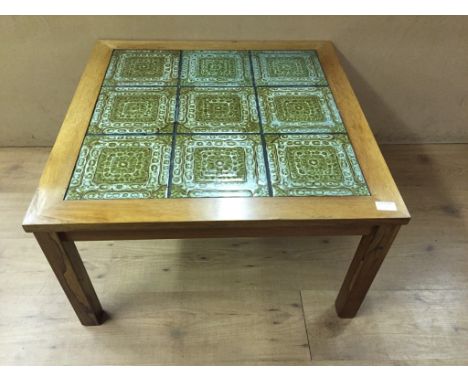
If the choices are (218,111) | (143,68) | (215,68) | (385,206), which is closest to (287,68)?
(215,68)

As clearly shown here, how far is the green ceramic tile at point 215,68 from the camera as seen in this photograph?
1.21m

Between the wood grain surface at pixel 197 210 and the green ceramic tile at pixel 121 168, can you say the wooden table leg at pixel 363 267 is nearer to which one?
the wood grain surface at pixel 197 210

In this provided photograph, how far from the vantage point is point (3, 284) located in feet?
4.20

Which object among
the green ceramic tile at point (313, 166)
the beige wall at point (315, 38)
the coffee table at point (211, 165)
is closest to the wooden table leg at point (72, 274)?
the coffee table at point (211, 165)

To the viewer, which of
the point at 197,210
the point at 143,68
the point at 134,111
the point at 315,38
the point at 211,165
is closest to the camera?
the point at 197,210

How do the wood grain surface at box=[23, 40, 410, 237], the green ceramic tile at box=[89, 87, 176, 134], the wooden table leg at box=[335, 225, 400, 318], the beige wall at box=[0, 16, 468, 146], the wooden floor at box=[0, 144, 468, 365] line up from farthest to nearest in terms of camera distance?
the beige wall at box=[0, 16, 468, 146], the wooden floor at box=[0, 144, 468, 365], the green ceramic tile at box=[89, 87, 176, 134], the wooden table leg at box=[335, 225, 400, 318], the wood grain surface at box=[23, 40, 410, 237]

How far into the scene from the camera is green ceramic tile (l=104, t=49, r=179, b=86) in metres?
1.20

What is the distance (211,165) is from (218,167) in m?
0.02

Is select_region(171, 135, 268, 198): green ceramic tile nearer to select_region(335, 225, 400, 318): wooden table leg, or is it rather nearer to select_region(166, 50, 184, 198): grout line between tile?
select_region(166, 50, 184, 198): grout line between tile

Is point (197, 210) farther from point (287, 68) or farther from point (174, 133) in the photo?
point (287, 68)

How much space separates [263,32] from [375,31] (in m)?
0.45

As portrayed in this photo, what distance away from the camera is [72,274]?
968 millimetres

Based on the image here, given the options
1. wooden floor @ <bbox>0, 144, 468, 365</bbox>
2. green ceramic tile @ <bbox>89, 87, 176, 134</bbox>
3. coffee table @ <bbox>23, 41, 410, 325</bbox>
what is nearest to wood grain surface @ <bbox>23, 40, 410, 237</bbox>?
coffee table @ <bbox>23, 41, 410, 325</bbox>

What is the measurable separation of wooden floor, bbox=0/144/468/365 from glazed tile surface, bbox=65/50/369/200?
21.7 inches
